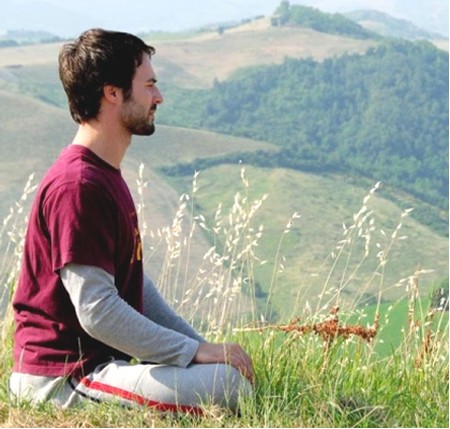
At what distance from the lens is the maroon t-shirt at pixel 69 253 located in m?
3.45

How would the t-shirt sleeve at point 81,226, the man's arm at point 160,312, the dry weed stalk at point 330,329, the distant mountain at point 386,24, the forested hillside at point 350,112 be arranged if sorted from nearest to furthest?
the t-shirt sleeve at point 81,226
the man's arm at point 160,312
the dry weed stalk at point 330,329
the forested hillside at point 350,112
the distant mountain at point 386,24

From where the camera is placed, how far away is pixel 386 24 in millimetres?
165250

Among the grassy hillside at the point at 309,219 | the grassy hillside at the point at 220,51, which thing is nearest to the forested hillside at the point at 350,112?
the grassy hillside at the point at 220,51

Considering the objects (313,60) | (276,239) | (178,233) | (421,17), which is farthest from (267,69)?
(178,233)

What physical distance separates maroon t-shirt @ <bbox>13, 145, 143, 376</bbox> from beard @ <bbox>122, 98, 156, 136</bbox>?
0.50 feet

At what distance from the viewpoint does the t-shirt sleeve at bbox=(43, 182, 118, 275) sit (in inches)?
135

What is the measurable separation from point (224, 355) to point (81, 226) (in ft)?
2.13

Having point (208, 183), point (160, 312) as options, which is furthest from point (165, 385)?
point (208, 183)

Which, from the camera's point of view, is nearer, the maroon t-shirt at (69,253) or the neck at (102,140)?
the maroon t-shirt at (69,253)

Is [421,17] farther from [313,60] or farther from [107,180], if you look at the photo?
[107,180]

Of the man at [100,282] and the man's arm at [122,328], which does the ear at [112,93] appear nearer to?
the man at [100,282]

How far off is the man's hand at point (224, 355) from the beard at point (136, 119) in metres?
0.74

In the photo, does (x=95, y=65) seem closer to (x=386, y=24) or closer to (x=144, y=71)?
(x=144, y=71)

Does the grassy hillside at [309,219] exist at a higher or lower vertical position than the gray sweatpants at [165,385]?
lower
